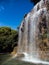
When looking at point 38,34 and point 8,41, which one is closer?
point 38,34

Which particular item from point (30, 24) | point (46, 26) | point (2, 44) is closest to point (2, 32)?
point (2, 44)

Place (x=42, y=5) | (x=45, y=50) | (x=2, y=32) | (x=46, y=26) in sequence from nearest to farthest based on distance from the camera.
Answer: (x=45, y=50) → (x=46, y=26) → (x=42, y=5) → (x=2, y=32)

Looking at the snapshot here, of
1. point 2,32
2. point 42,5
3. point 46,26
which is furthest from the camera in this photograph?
point 2,32

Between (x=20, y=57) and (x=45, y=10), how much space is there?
5.44m

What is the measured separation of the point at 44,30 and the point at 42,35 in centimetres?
57

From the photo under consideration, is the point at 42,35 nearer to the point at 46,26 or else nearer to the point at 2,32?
the point at 46,26

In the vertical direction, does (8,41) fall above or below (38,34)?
above

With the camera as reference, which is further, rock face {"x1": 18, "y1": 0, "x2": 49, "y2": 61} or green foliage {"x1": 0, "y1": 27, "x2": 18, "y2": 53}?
green foliage {"x1": 0, "y1": 27, "x2": 18, "y2": 53}

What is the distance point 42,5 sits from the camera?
819 inches

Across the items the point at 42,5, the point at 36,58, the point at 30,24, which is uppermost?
the point at 42,5

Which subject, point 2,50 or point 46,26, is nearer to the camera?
point 46,26

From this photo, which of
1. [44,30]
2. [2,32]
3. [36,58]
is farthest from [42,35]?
[2,32]

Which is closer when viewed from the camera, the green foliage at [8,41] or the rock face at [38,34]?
the rock face at [38,34]

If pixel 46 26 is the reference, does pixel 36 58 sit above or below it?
below
